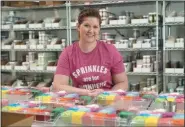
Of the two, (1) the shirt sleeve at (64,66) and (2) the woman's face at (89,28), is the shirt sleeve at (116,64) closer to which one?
(2) the woman's face at (89,28)

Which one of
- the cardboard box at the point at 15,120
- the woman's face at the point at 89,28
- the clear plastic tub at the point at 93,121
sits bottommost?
the cardboard box at the point at 15,120

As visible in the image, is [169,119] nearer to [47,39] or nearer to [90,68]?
[90,68]

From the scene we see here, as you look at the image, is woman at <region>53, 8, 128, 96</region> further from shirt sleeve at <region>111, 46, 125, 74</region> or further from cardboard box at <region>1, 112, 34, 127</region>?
cardboard box at <region>1, 112, 34, 127</region>

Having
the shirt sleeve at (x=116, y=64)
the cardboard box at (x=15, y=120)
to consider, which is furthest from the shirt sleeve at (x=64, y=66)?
the cardboard box at (x=15, y=120)

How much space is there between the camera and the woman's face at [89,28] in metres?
1.91

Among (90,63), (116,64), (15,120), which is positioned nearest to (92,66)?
(90,63)

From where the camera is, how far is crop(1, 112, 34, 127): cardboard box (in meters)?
→ 1.02

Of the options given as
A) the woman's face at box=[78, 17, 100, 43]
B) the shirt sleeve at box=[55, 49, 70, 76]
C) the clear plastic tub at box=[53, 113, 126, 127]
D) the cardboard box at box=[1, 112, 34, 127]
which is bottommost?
the cardboard box at box=[1, 112, 34, 127]

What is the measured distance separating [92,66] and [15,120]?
0.85 metres

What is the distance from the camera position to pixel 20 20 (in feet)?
17.5

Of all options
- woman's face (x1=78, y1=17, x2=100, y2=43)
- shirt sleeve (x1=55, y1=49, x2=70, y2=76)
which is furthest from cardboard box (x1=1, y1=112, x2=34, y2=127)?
woman's face (x1=78, y1=17, x2=100, y2=43)

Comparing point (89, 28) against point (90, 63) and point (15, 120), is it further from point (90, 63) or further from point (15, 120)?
point (15, 120)

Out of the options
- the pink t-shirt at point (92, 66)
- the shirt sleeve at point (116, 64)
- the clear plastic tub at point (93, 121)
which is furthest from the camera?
the shirt sleeve at point (116, 64)

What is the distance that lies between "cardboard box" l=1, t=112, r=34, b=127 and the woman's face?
0.95 m
